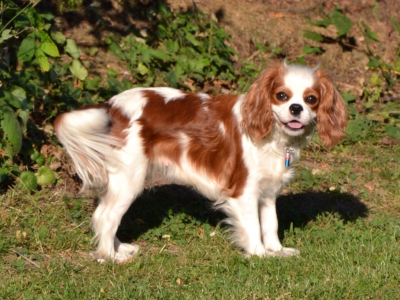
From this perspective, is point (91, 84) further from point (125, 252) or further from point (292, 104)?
point (292, 104)

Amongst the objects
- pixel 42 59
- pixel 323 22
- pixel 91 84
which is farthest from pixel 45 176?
pixel 323 22

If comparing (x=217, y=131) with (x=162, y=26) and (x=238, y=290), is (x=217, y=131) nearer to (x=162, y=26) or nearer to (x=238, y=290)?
(x=238, y=290)

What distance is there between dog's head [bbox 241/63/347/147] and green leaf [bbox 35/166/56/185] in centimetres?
190

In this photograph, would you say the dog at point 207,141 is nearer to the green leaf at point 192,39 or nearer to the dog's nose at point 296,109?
the dog's nose at point 296,109

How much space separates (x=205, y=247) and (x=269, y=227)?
0.48 m

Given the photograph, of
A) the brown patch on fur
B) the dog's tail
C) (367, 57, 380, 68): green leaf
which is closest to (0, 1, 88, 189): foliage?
the dog's tail

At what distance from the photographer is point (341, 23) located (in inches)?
348

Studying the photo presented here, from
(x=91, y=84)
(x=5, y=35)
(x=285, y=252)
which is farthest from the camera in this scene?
(x=91, y=84)

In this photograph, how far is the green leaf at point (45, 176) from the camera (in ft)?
18.7

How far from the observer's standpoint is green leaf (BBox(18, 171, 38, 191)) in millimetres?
5512

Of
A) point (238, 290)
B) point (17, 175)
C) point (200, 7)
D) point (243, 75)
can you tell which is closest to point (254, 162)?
point (238, 290)

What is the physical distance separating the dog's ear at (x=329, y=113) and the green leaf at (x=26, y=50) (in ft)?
7.94

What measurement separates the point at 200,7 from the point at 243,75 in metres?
1.15

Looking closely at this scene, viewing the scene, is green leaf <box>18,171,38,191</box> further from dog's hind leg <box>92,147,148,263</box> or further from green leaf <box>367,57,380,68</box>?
green leaf <box>367,57,380,68</box>
